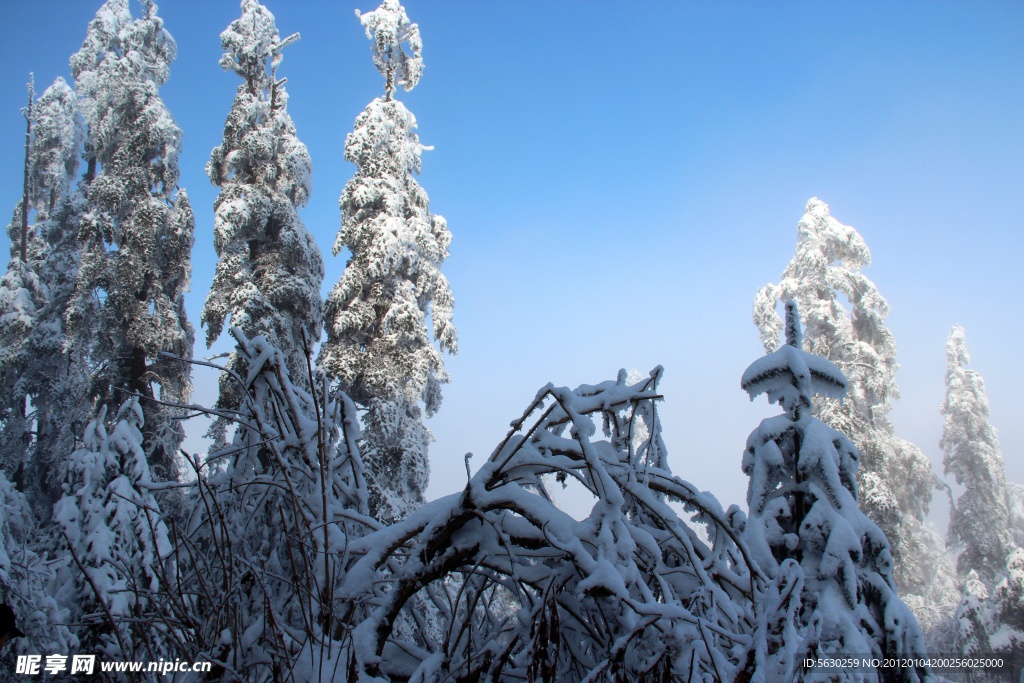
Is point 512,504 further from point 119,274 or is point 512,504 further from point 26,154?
point 26,154

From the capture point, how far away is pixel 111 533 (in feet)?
19.7

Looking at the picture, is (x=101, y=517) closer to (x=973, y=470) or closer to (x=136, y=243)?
(x=136, y=243)

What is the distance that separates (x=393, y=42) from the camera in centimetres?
1484

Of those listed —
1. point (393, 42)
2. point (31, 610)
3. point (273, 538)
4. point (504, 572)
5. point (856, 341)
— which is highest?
point (393, 42)

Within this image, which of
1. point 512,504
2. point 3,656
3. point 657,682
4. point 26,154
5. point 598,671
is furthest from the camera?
point 26,154

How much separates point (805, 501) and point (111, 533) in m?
6.82

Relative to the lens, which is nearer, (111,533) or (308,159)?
(111,533)

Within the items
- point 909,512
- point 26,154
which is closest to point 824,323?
point 909,512

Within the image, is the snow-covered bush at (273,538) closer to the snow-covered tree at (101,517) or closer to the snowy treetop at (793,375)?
the snowy treetop at (793,375)

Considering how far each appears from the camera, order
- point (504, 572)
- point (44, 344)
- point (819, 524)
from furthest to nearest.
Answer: point (44, 344) → point (819, 524) → point (504, 572)

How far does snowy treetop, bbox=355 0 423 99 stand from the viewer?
14.7 meters

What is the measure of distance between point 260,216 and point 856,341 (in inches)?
658

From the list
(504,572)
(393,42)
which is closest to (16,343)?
(393,42)

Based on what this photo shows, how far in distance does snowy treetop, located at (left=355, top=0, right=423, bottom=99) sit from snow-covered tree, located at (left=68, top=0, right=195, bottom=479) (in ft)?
20.3
